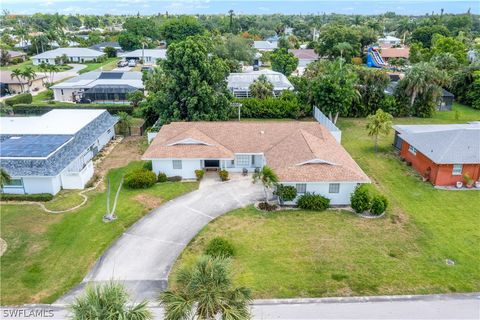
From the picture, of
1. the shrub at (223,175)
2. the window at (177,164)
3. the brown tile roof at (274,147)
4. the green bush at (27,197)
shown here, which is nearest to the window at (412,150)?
the brown tile roof at (274,147)

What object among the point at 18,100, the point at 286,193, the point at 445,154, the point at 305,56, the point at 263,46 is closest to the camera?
the point at 286,193

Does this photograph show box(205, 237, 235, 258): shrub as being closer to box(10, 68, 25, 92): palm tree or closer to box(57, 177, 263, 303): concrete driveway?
box(57, 177, 263, 303): concrete driveway

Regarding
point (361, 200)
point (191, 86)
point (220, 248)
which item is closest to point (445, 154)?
point (361, 200)

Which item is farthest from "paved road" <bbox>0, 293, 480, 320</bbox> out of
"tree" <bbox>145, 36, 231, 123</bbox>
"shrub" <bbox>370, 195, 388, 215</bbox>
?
"tree" <bbox>145, 36, 231, 123</bbox>

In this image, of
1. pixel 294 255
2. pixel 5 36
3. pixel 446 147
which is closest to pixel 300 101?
pixel 446 147

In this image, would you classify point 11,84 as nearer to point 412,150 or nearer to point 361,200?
point 361,200

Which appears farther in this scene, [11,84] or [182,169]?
[11,84]

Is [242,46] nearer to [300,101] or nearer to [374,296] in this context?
[300,101]
